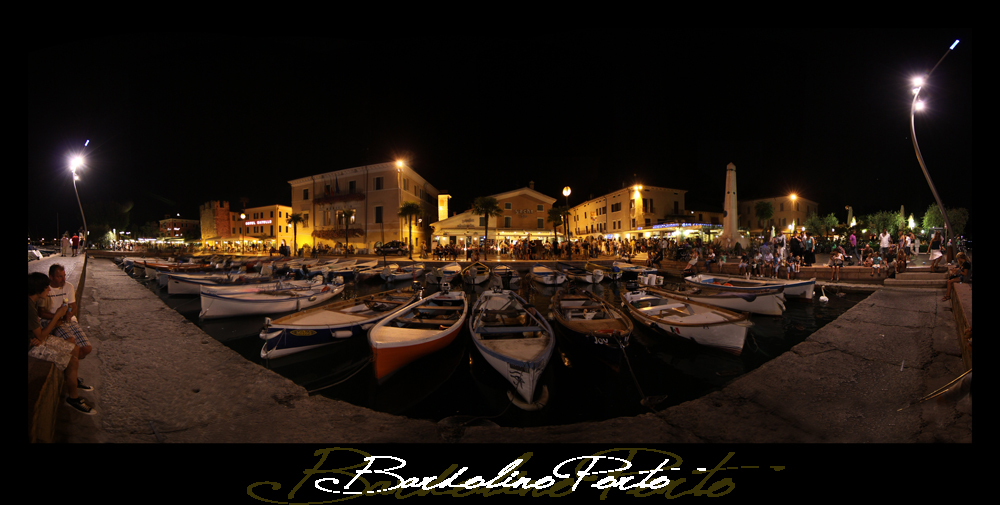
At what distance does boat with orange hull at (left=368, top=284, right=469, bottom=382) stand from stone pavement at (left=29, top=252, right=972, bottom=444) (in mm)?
2204

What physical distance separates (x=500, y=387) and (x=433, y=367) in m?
1.98

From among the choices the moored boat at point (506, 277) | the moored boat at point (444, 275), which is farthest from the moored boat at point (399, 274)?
the moored boat at point (506, 277)

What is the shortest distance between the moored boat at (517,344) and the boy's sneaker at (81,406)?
5.24 meters

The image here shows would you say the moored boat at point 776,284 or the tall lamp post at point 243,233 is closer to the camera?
the moored boat at point 776,284

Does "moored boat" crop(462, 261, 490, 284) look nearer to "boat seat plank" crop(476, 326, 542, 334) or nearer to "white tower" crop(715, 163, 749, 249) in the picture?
"boat seat plank" crop(476, 326, 542, 334)

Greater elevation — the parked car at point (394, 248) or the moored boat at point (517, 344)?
the parked car at point (394, 248)

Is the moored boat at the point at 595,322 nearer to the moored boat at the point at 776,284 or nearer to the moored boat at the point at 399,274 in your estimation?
the moored boat at the point at 776,284

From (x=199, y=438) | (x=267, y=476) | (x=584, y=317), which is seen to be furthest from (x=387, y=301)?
(x=267, y=476)

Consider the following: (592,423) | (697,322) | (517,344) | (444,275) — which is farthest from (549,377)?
(444,275)

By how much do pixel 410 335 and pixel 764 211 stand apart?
64.3 m

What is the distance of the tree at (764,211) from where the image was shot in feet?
172

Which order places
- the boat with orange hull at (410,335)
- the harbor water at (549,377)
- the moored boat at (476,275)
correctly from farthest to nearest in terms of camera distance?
1. the moored boat at (476,275)
2. the boat with orange hull at (410,335)
3. the harbor water at (549,377)

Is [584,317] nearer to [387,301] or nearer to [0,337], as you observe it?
[387,301]

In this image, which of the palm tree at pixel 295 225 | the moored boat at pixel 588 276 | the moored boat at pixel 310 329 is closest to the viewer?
the moored boat at pixel 310 329
